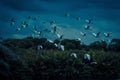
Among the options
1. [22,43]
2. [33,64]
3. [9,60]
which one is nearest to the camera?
[9,60]

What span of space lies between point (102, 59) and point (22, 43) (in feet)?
32.4

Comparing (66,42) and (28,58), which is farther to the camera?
(66,42)

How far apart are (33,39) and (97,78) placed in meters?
12.1

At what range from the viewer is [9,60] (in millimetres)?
12250

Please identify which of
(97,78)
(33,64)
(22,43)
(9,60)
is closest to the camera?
(9,60)

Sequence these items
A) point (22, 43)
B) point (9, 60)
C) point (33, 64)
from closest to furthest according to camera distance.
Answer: point (9, 60) → point (33, 64) → point (22, 43)

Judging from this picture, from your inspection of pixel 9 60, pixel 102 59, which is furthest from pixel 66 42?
pixel 9 60

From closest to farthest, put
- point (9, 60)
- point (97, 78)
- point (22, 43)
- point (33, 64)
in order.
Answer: point (9, 60) < point (33, 64) < point (97, 78) < point (22, 43)

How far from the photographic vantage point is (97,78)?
23.7 meters

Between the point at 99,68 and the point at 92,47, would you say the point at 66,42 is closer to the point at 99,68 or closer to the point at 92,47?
the point at 92,47

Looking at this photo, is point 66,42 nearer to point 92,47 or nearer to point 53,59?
point 92,47

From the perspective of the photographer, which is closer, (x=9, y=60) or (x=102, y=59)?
(x=9, y=60)

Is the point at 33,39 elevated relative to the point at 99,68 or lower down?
elevated

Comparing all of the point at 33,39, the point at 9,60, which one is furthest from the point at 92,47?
the point at 9,60
